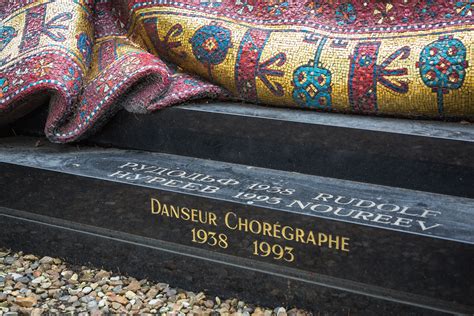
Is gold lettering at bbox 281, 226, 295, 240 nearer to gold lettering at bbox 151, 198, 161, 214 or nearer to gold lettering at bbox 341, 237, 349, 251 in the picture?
gold lettering at bbox 341, 237, 349, 251

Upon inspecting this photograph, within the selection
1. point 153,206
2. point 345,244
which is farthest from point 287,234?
point 153,206

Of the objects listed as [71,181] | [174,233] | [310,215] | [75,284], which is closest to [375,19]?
[310,215]

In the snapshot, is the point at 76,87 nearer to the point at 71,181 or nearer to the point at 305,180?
the point at 71,181

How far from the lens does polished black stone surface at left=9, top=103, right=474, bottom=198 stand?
253 cm

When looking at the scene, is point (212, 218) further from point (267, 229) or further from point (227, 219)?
point (267, 229)

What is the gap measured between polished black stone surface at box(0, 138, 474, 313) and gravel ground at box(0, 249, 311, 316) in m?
0.08

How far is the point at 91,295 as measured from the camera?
272 centimetres

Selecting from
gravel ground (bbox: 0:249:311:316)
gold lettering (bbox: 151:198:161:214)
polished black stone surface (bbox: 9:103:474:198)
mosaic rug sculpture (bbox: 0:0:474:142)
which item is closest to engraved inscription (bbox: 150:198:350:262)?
gold lettering (bbox: 151:198:161:214)

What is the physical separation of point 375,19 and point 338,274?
1.10 meters

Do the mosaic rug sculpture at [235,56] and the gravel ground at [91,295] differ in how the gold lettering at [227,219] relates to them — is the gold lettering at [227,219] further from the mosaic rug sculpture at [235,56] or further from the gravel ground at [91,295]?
the mosaic rug sculpture at [235,56]

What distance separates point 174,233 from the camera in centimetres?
273

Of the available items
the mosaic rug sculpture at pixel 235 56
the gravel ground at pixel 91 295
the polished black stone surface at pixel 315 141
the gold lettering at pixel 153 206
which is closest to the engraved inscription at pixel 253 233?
the gold lettering at pixel 153 206

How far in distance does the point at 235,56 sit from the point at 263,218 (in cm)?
85

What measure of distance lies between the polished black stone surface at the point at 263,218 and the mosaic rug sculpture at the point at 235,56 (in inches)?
11.2
